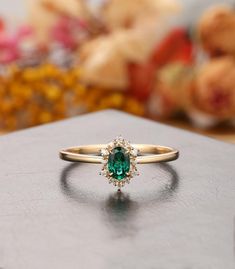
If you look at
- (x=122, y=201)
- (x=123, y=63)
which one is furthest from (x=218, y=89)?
(x=122, y=201)

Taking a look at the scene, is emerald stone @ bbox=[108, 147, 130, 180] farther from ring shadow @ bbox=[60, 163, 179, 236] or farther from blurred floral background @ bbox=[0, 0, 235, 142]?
blurred floral background @ bbox=[0, 0, 235, 142]

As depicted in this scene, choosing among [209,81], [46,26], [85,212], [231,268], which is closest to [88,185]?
[85,212]

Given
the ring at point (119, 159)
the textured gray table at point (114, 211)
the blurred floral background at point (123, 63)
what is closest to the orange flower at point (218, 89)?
the blurred floral background at point (123, 63)

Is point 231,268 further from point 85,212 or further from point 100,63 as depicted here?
point 100,63

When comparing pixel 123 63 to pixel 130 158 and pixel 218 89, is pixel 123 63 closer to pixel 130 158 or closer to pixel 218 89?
pixel 218 89

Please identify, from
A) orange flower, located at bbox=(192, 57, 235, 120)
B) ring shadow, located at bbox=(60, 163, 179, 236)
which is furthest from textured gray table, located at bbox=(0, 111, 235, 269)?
orange flower, located at bbox=(192, 57, 235, 120)

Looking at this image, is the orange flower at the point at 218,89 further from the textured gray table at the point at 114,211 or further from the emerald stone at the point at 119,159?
the emerald stone at the point at 119,159
